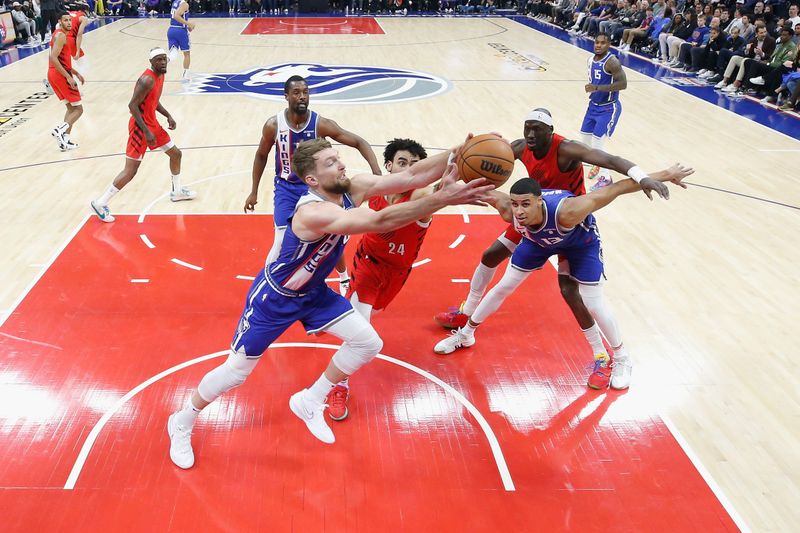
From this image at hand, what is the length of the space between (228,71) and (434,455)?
13.2 metres

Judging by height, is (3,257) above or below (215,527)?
below

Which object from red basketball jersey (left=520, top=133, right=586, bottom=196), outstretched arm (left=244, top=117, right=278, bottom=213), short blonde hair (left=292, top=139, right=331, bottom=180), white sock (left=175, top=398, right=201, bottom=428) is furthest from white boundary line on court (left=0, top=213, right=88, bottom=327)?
red basketball jersey (left=520, top=133, right=586, bottom=196)

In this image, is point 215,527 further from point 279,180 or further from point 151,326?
point 279,180

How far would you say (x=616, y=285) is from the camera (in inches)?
253

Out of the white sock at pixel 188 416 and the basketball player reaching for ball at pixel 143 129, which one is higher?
the basketball player reaching for ball at pixel 143 129

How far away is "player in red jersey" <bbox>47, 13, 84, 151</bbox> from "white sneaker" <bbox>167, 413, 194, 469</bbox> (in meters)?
7.30

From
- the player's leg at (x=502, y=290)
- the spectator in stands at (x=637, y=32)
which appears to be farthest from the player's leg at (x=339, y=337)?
the spectator in stands at (x=637, y=32)

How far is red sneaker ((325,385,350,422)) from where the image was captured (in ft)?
15.0

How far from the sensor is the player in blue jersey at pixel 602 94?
8.95m

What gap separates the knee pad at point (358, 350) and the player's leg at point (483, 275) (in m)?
1.59

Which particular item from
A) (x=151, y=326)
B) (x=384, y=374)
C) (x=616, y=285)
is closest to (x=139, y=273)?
(x=151, y=326)

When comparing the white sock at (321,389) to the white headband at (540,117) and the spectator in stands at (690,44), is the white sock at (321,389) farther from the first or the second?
the spectator in stands at (690,44)

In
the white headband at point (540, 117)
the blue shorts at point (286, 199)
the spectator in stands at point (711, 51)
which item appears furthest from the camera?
the spectator in stands at point (711, 51)

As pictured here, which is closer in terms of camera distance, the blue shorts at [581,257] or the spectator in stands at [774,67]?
the blue shorts at [581,257]
